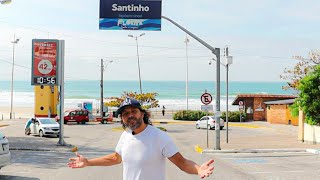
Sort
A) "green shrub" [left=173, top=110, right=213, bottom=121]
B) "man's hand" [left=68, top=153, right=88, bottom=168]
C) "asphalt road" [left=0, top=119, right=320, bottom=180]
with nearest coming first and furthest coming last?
"man's hand" [left=68, top=153, right=88, bottom=168], "asphalt road" [left=0, top=119, right=320, bottom=180], "green shrub" [left=173, top=110, right=213, bottom=121]

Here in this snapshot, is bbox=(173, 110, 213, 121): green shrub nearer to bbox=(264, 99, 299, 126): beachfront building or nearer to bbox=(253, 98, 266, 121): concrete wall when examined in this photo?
bbox=(253, 98, 266, 121): concrete wall

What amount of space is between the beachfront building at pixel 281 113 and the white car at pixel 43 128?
2275 cm

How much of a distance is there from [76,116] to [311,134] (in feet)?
108

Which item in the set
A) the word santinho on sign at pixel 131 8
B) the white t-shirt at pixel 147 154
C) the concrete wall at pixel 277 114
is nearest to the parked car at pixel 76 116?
the concrete wall at pixel 277 114

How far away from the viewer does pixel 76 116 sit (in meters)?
55.7

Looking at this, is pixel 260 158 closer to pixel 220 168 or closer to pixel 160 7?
pixel 220 168

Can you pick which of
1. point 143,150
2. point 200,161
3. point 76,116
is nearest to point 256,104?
point 76,116

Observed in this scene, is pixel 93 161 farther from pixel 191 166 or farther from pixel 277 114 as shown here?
pixel 277 114

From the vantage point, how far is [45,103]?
53.2 m

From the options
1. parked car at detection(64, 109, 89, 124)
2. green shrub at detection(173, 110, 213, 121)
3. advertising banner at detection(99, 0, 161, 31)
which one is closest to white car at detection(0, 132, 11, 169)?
advertising banner at detection(99, 0, 161, 31)

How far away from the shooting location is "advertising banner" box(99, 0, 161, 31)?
75.2 ft

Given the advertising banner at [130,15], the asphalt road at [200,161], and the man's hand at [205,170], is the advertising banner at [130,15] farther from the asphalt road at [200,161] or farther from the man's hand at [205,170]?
the man's hand at [205,170]

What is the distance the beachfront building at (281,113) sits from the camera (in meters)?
46.9

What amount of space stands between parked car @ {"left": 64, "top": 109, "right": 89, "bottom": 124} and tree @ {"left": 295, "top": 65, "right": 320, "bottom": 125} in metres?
32.7
